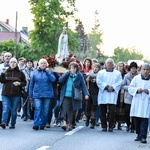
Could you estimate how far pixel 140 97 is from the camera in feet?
48.5

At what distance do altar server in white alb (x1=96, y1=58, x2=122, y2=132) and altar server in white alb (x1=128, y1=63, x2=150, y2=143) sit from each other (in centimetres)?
271

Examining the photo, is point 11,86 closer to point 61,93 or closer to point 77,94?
point 61,93

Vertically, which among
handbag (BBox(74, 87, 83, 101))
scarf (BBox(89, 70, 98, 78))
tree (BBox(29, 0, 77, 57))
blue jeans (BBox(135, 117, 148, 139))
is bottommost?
blue jeans (BBox(135, 117, 148, 139))

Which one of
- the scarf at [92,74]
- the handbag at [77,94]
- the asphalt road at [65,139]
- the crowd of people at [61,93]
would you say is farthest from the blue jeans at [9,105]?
the scarf at [92,74]

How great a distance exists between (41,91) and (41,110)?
53 cm

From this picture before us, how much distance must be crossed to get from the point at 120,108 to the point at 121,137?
9.05 ft

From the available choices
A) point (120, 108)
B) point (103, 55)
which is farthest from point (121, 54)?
point (120, 108)

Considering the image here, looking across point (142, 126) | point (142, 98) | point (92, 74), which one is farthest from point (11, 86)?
point (142, 126)

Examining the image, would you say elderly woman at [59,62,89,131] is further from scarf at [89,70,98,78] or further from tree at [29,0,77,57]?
tree at [29,0,77,57]

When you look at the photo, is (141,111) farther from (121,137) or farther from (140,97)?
(121,137)

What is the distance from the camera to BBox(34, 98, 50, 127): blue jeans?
677 inches

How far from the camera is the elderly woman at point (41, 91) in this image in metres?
17.2

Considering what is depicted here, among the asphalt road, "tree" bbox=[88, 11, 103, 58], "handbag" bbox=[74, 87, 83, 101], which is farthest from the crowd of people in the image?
"tree" bbox=[88, 11, 103, 58]

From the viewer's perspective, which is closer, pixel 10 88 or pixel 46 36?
pixel 10 88
